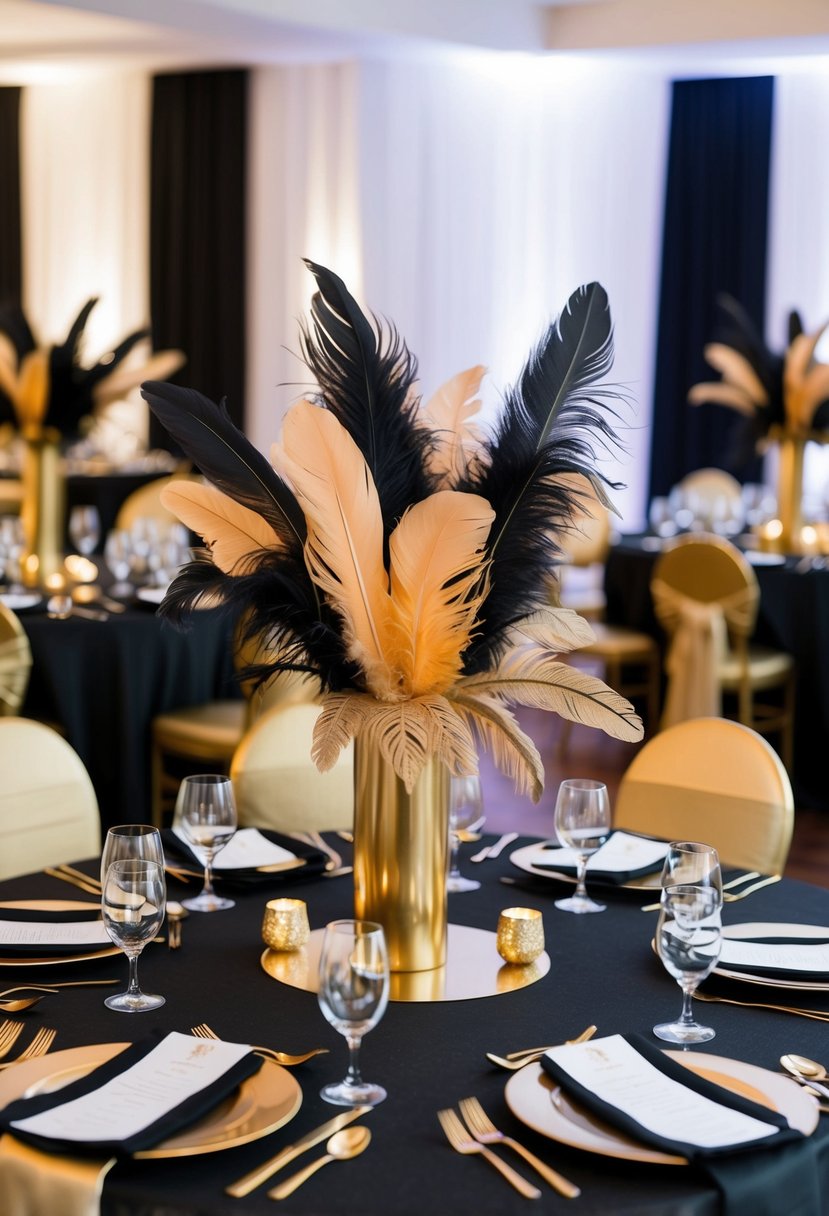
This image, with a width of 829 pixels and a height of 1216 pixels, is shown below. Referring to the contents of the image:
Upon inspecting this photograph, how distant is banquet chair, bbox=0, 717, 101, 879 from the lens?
2.69 meters

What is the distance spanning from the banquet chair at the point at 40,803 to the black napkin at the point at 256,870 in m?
0.26

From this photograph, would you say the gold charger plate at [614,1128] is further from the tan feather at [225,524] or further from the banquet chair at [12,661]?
the banquet chair at [12,661]

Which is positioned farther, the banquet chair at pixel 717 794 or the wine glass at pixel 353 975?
the banquet chair at pixel 717 794

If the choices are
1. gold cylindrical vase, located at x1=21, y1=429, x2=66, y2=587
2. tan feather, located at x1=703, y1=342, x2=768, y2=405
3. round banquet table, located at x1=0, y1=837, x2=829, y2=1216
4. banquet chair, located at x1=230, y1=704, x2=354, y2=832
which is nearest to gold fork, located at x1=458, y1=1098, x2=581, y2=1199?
round banquet table, located at x1=0, y1=837, x2=829, y2=1216

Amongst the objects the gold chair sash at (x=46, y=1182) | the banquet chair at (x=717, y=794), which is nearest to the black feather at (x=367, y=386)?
the gold chair sash at (x=46, y=1182)

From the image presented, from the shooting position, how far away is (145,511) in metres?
7.10

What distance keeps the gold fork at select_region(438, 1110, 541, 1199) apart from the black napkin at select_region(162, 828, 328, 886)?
32.7 inches

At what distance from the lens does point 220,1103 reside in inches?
61.2

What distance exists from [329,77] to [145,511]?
3.76 m

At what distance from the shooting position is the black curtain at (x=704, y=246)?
891cm

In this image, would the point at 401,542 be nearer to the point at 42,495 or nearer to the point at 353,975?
the point at 353,975

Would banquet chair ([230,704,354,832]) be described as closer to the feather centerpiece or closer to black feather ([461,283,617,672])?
the feather centerpiece

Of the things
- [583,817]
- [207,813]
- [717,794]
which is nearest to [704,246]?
[717,794]

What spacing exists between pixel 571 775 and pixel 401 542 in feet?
14.3
